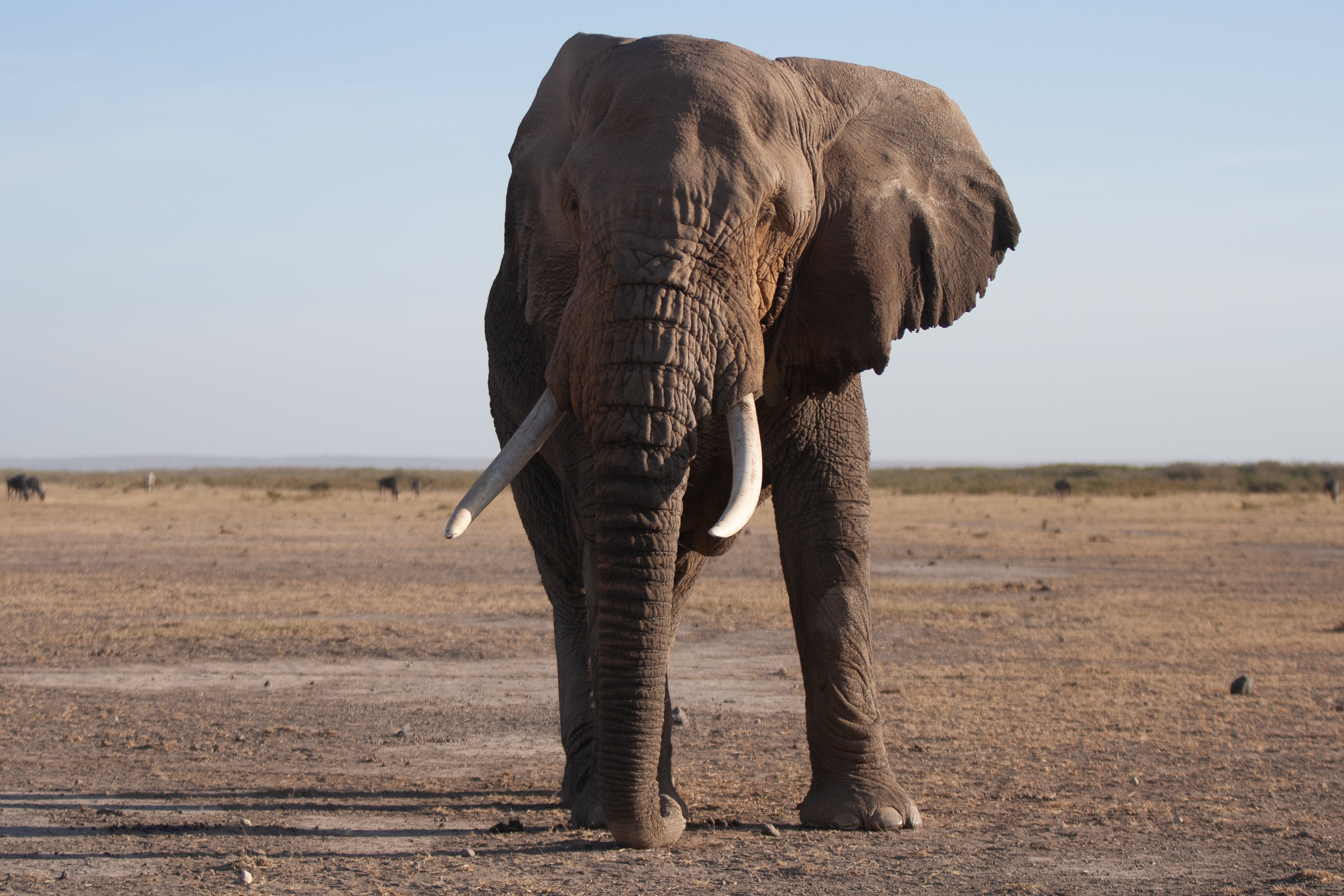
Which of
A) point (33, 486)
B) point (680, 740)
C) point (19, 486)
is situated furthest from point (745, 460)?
point (19, 486)

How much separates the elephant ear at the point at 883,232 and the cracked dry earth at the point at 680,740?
2053 mm

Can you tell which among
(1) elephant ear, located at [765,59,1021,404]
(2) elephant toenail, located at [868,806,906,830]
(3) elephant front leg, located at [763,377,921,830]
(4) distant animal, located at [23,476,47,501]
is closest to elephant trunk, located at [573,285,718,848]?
(1) elephant ear, located at [765,59,1021,404]

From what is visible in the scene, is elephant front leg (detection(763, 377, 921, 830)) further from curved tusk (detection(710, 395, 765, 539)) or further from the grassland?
the grassland

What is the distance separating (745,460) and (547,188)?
5.85 ft

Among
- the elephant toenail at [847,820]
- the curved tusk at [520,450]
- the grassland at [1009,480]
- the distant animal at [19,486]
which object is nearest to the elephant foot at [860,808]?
the elephant toenail at [847,820]

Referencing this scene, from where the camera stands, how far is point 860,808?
251 inches

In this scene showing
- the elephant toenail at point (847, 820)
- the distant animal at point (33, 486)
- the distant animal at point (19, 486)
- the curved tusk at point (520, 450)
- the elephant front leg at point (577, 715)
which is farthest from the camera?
the distant animal at point (19, 486)

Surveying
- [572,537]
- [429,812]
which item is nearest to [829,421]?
[572,537]

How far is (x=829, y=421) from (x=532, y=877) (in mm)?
2397

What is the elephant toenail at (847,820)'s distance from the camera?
6.36 meters

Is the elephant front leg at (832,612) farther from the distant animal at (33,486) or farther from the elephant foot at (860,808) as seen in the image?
the distant animal at (33,486)

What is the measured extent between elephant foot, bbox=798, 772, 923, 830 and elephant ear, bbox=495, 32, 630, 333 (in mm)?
2334

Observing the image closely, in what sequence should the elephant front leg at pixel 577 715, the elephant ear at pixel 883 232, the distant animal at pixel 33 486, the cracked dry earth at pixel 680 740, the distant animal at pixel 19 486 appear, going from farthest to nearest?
the distant animal at pixel 19 486 < the distant animal at pixel 33 486 < the elephant front leg at pixel 577 715 < the elephant ear at pixel 883 232 < the cracked dry earth at pixel 680 740

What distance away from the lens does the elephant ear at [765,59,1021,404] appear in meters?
6.22
